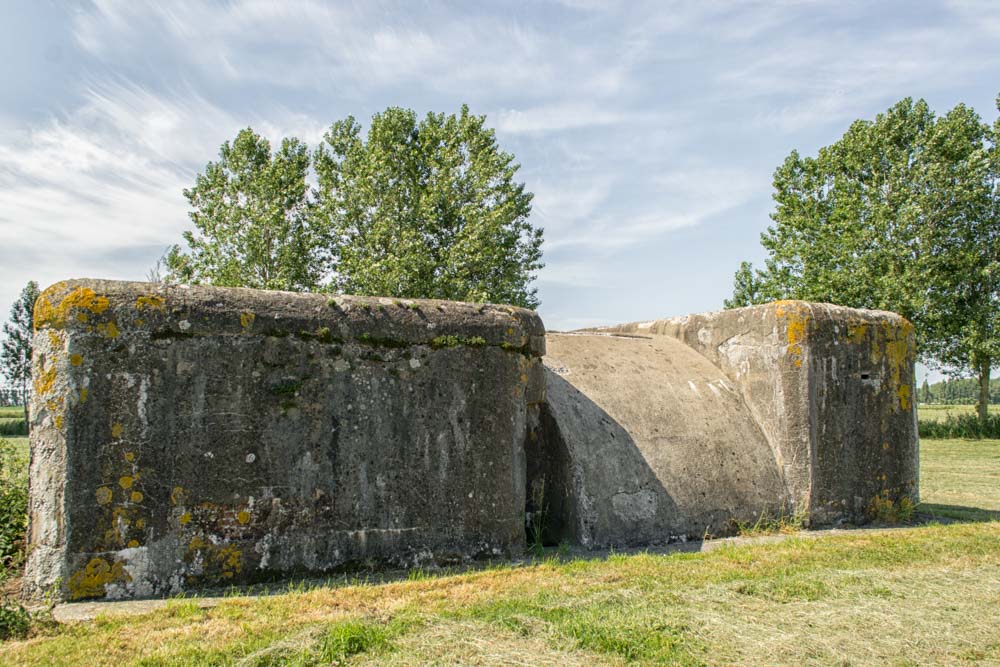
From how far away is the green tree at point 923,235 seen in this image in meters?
22.5

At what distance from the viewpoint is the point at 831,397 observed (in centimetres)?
700

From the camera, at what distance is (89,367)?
441 centimetres

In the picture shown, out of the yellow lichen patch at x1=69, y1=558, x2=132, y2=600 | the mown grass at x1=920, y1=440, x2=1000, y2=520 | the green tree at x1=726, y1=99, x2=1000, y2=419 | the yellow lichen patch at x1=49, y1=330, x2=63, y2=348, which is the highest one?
the green tree at x1=726, y1=99, x2=1000, y2=419

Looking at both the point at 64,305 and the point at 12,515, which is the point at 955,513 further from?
the point at 12,515

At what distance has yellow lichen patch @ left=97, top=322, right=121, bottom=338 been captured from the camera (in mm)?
4449

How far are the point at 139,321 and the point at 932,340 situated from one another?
24.5m

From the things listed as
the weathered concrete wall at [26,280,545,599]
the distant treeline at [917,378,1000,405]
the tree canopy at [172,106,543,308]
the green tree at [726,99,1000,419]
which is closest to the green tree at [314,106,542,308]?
the tree canopy at [172,106,543,308]

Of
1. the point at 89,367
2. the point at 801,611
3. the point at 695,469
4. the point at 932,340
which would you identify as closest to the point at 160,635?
the point at 89,367

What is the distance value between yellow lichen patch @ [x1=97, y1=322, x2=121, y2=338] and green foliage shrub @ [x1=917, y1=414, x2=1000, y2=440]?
22.4 meters

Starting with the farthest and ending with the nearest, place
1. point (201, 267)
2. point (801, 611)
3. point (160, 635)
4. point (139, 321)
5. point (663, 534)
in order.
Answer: point (201, 267)
point (663, 534)
point (139, 321)
point (801, 611)
point (160, 635)

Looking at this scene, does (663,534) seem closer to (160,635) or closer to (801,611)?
(801,611)

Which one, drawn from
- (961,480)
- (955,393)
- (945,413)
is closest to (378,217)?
(961,480)

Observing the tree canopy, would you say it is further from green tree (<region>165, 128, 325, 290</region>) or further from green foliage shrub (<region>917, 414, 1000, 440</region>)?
green foliage shrub (<region>917, 414, 1000, 440</region>)

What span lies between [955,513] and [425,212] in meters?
16.4
